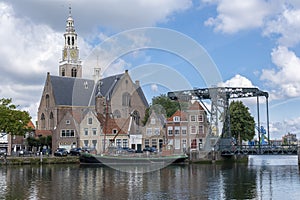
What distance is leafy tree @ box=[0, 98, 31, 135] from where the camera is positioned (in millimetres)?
65562

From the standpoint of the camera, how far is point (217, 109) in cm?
6291

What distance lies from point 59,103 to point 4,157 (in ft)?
110

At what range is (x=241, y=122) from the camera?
8275cm

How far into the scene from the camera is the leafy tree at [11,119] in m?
65.6

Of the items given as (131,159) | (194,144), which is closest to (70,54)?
(194,144)

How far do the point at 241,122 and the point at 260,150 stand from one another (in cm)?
1841

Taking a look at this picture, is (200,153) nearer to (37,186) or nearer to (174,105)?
(174,105)

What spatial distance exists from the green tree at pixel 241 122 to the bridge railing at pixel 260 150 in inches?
541

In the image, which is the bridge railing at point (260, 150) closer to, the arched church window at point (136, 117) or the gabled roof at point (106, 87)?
the gabled roof at point (106, 87)

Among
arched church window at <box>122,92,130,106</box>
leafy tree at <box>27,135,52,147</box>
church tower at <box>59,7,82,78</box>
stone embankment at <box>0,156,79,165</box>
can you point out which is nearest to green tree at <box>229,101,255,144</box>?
stone embankment at <box>0,156,79,165</box>

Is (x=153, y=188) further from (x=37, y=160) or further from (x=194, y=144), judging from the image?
(x=37, y=160)

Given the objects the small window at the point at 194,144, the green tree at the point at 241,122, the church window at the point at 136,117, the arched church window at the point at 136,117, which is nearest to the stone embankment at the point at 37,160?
the small window at the point at 194,144

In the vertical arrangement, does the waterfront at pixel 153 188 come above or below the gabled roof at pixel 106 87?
below

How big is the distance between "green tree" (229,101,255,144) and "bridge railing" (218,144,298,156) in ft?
45.1
